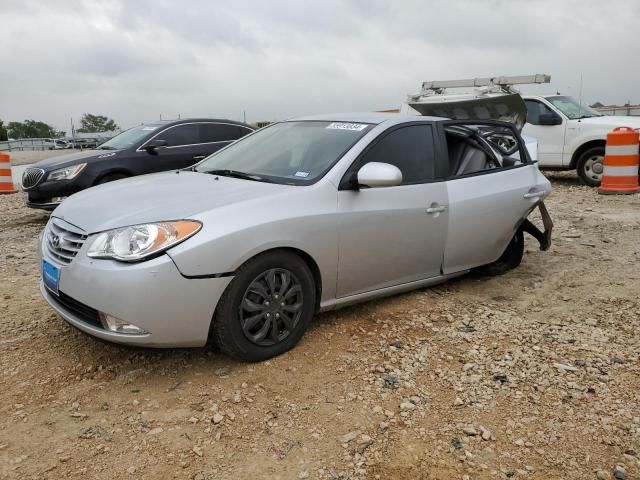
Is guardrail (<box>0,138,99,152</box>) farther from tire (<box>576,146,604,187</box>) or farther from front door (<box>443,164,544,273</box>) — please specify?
front door (<box>443,164,544,273</box>)

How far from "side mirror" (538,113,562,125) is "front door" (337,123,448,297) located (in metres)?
7.60

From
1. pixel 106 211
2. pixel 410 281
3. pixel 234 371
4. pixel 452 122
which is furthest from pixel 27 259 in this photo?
pixel 452 122

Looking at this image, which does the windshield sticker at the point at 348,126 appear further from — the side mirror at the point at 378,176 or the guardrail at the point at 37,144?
the guardrail at the point at 37,144

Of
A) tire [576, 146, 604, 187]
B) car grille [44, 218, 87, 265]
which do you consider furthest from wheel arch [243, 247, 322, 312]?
tire [576, 146, 604, 187]

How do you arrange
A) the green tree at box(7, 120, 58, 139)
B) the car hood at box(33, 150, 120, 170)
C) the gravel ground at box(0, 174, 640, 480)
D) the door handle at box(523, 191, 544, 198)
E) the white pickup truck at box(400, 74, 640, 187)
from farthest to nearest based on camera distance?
the green tree at box(7, 120, 58, 139) → the white pickup truck at box(400, 74, 640, 187) → the car hood at box(33, 150, 120, 170) → the door handle at box(523, 191, 544, 198) → the gravel ground at box(0, 174, 640, 480)

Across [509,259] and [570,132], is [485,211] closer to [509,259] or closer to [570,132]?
[509,259]

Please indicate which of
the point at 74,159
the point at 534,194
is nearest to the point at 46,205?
the point at 74,159

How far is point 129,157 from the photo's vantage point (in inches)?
324

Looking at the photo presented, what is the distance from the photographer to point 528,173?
16.4ft

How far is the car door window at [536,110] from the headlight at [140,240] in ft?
31.8

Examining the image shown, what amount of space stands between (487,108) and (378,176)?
244cm

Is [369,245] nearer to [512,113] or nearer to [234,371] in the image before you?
[234,371]

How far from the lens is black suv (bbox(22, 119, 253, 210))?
780 cm

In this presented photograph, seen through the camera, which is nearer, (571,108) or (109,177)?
(109,177)
